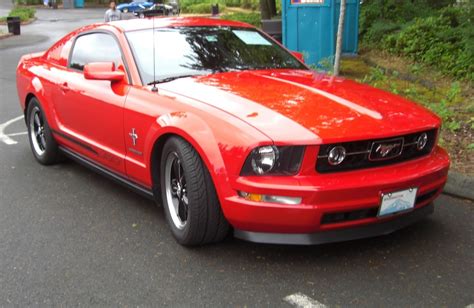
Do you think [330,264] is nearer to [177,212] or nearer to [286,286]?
[286,286]

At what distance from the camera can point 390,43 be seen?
424 inches

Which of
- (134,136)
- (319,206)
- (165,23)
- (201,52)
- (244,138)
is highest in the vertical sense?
(165,23)

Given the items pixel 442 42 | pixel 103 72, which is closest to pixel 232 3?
pixel 442 42

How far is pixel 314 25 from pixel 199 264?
7.66 meters

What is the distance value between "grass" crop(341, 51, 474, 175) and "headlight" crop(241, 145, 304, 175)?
2.40 m

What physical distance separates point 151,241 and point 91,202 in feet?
3.55

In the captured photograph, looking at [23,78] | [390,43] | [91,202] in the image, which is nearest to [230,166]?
[91,202]

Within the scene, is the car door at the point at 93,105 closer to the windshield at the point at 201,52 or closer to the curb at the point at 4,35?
the windshield at the point at 201,52

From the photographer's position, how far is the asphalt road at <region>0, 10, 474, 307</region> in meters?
3.18

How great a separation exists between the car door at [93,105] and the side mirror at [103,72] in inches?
3.3

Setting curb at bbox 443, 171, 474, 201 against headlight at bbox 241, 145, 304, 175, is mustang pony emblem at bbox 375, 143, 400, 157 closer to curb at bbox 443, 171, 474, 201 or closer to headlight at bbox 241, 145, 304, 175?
headlight at bbox 241, 145, 304, 175

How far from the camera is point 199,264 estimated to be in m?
3.59

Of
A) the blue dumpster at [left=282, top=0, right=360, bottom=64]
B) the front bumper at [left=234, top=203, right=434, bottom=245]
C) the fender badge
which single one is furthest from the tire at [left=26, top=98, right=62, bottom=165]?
the blue dumpster at [left=282, top=0, right=360, bottom=64]

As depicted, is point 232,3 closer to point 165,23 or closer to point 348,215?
point 165,23
